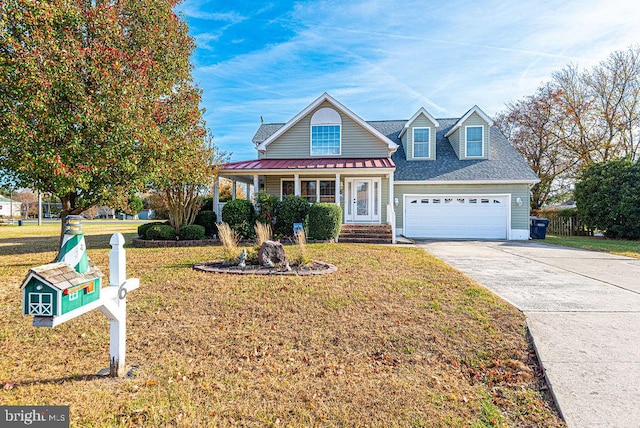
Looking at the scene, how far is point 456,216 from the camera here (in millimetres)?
16297

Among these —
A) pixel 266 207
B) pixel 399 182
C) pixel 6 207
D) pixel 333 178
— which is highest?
pixel 333 178

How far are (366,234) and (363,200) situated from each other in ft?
8.77

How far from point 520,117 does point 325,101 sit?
17.6 metres

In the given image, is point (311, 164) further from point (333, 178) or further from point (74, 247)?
point (74, 247)

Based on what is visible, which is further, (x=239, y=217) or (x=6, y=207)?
(x=6, y=207)

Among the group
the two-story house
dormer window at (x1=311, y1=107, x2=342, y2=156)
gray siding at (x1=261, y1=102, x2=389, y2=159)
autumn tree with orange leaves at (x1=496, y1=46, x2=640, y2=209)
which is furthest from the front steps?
autumn tree with orange leaves at (x1=496, y1=46, x2=640, y2=209)

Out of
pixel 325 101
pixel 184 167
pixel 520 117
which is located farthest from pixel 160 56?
pixel 520 117

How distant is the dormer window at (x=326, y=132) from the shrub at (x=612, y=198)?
559 inches

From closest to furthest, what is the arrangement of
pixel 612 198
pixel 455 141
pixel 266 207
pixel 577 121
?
pixel 266 207 < pixel 612 198 < pixel 455 141 < pixel 577 121

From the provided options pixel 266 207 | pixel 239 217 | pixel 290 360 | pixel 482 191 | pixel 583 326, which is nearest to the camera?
pixel 290 360

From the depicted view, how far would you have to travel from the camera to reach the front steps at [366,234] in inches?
525

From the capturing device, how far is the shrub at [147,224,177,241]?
12.4 metres

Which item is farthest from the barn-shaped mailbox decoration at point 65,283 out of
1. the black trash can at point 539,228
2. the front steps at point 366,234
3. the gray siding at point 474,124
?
the black trash can at point 539,228

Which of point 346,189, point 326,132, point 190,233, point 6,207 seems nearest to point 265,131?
point 326,132
